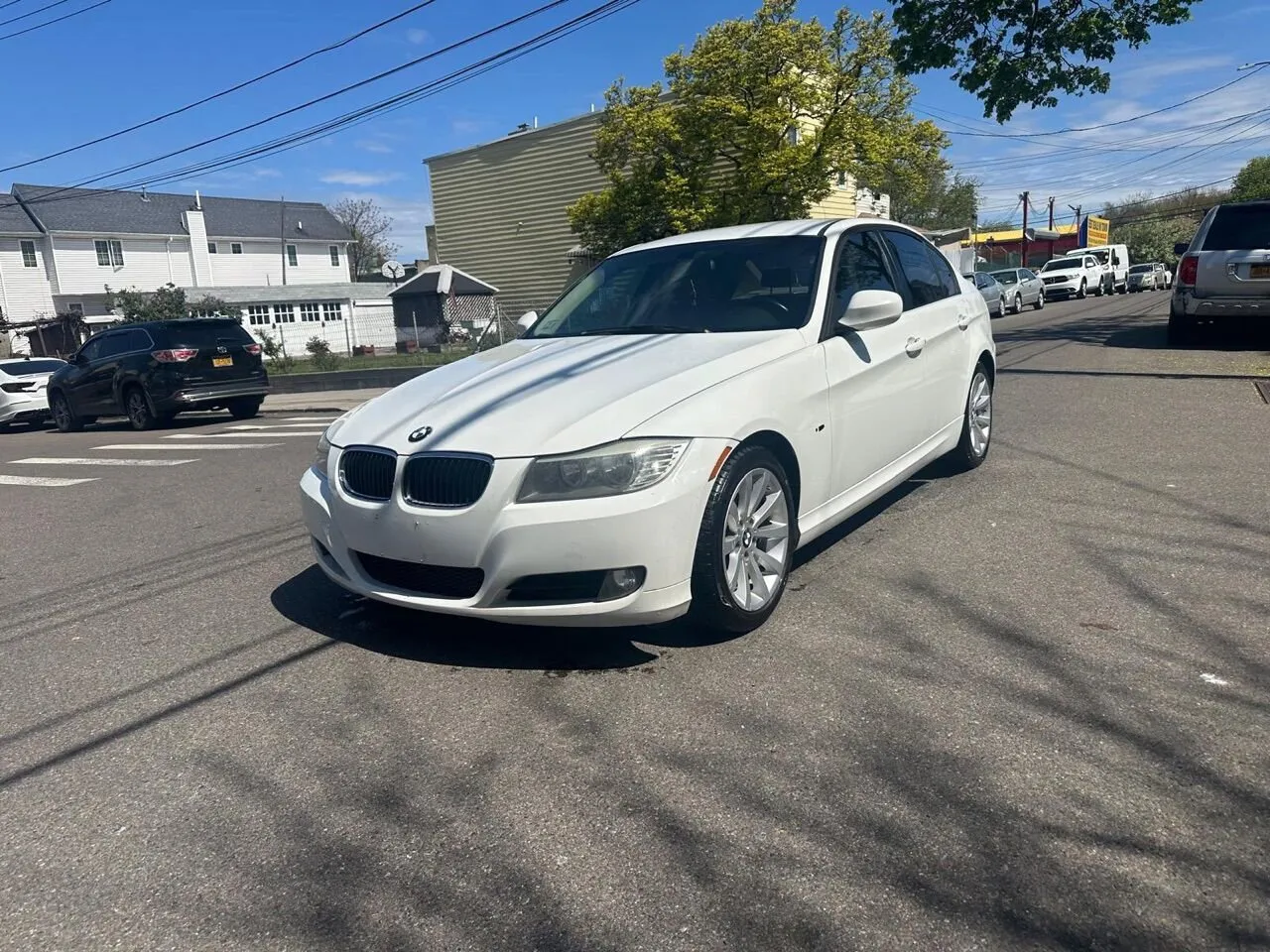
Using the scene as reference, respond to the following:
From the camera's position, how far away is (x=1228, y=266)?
12711mm

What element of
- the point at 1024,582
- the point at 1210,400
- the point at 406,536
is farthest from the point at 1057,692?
the point at 1210,400

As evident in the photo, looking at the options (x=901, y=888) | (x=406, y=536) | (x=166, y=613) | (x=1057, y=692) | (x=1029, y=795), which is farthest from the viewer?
(x=166, y=613)

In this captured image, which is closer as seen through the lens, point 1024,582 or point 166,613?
point 1024,582

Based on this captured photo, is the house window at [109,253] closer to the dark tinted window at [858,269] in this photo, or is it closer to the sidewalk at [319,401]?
the sidewalk at [319,401]

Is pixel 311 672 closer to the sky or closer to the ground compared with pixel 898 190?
closer to the ground

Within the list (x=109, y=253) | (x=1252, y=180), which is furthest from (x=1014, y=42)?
(x=1252, y=180)

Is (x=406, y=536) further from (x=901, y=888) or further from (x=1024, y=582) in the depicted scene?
(x=1024, y=582)

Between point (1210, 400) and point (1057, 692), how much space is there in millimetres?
7174

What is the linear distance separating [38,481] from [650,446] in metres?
8.84

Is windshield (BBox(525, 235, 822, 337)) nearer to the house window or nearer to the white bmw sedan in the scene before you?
the white bmw sedan

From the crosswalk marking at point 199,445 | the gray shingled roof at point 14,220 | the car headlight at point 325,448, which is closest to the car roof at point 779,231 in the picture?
the car headlight at point 325,448

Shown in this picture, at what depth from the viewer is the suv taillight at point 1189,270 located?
43.0 feet

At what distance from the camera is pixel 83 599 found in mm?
5340

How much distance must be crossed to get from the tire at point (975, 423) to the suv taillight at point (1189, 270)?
8.10 metres
